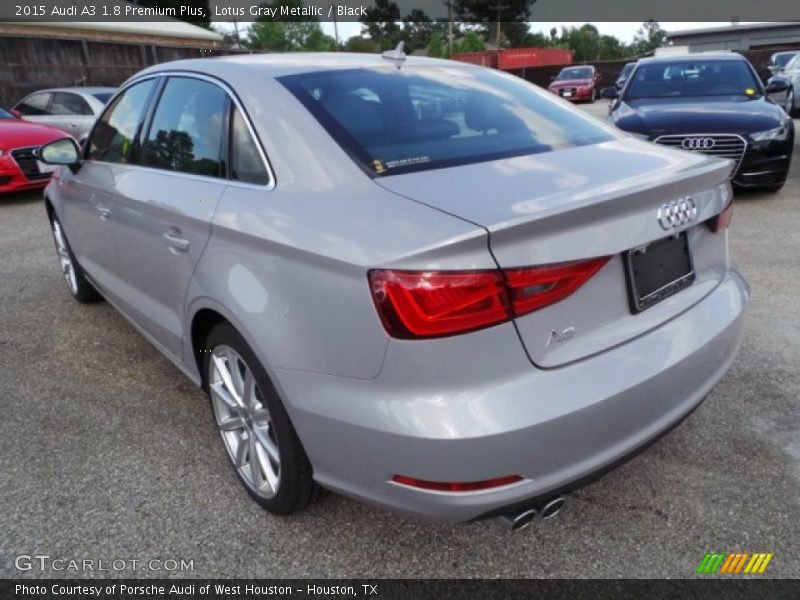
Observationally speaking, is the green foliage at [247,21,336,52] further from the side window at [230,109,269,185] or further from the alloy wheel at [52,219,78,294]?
the side window at [230,109,269,185]

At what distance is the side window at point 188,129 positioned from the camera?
97.7 inches

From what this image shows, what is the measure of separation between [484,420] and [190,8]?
61.5m

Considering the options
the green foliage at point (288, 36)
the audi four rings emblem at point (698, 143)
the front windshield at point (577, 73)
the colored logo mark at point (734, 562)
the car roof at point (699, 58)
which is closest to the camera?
the colored logo mark at point (734, 562)

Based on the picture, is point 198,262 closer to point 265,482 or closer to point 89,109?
point 265,482

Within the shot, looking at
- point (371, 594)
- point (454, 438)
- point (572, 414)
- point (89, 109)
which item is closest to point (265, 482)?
point (371, 594)

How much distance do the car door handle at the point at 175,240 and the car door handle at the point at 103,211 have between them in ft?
2.75

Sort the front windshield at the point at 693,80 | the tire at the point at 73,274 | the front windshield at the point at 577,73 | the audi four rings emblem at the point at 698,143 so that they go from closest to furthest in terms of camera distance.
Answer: the tire at the point at 73,274 → the audi four rings emblem at the point at 698,143 → the front windshield at the point at 693,80 → the front windshield at the point at 577,73

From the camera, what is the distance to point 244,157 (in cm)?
228

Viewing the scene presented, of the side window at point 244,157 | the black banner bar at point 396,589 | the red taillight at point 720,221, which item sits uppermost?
the side window at point 244,157

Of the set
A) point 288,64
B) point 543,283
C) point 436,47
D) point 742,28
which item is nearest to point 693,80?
point 288,64

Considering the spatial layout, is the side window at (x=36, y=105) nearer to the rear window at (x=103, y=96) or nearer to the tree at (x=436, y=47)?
the rear window at (x=103, y=96)

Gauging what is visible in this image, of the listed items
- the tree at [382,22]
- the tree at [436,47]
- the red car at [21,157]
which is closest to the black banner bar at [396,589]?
the red car at [21,157]

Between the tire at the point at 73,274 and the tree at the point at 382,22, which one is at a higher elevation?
the tree at the point at 382,22

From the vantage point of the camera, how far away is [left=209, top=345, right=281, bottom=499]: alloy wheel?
2258 millimetres
